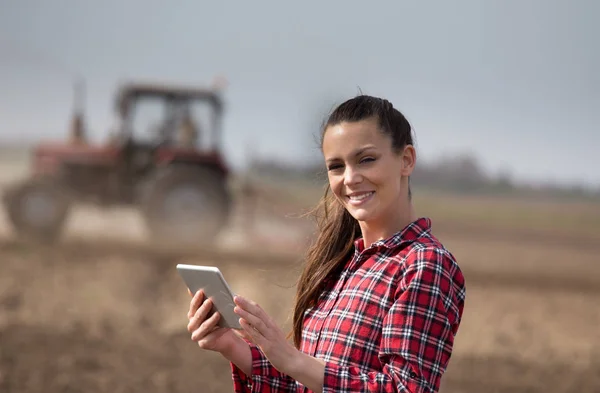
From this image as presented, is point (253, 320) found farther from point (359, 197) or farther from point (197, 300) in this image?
point (359, 197)

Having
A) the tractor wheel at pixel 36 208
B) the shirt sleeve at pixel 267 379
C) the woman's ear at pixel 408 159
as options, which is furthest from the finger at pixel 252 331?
the tractor wheel at pixel 36 208

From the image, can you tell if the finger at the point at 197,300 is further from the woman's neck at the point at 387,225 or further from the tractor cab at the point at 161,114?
the tractor cab at the point at 161,114

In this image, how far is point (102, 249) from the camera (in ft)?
34.2

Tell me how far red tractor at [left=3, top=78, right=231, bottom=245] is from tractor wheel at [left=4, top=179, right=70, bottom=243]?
1 centimetres

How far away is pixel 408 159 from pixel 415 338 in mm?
387

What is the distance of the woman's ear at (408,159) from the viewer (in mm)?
1738

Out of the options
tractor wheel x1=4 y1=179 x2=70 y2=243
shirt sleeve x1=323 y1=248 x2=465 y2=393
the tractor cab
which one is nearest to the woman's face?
shirt sleeve x1=323 y1=248 x2=465 y2=393

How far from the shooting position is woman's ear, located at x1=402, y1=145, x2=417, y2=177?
5.70ft

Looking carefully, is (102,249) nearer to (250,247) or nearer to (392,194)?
(250,247)

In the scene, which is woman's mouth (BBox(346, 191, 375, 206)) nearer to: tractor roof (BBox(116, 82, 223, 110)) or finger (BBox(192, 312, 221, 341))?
finger (BBox(192, 312, 221, 341))

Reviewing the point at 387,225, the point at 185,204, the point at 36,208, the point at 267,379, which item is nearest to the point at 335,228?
the point at 387,225

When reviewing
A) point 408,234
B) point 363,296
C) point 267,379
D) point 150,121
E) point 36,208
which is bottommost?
point 36,208

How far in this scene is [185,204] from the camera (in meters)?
10.2

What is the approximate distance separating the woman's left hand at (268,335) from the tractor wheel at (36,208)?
9.31 meters
